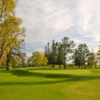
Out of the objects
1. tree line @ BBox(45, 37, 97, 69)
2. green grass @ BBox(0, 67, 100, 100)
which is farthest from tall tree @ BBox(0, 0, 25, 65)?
tree line @ BBox(45, 37, 97, 69)

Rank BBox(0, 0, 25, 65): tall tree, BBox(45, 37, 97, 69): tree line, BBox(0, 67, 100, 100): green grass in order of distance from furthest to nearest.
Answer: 1. BBox(45, 37, 97, 69): tree line
2. BBox(0, 0, 25, 65): tall tree
3. BBox(0, 67, 100, 100): green grass

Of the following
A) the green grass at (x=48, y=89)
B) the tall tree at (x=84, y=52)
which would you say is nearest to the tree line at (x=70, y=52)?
the tall tree at (x=84, y=52)

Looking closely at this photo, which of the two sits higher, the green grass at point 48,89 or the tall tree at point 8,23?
the tall tree at point 8,23

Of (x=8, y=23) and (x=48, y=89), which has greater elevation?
(x=8, y=23)

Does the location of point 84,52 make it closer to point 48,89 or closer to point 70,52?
point 70,52

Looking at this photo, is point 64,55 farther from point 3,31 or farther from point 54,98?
point 54,98

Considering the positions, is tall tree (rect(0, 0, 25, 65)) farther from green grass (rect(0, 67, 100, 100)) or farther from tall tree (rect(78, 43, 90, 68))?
tall tree (rect(78, 43, 90, 68))

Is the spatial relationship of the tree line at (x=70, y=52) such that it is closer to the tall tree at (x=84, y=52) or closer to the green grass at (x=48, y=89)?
the tall tree at (x=84, y=52)

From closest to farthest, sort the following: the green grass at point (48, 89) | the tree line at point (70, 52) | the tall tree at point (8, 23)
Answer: the green grass at point (48, 89) → the tall tree at point (8, 23) → the tree line at point (70, 52)

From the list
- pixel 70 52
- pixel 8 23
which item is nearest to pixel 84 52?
pixel 70 52

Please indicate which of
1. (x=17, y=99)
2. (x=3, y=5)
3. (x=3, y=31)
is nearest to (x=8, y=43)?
(x=3, y=31)

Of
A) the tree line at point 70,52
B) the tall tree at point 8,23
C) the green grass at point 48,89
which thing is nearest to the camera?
the green grass at point 48,89

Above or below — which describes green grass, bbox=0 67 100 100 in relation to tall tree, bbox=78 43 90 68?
below

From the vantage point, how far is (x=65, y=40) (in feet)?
169
